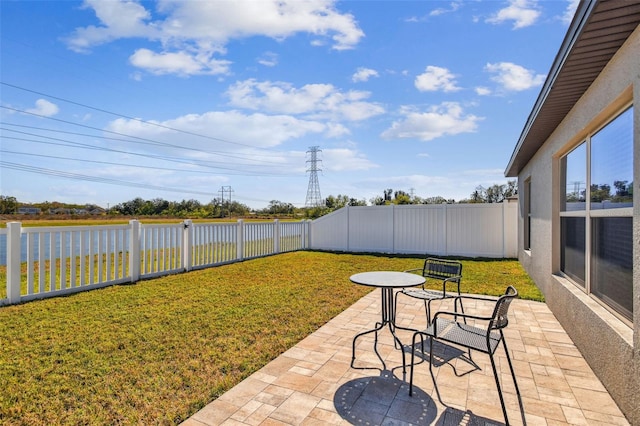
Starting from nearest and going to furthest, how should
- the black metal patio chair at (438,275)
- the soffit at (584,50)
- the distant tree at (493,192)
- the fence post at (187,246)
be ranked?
the soffit at (584,50) < the black metal patio chair at (438,275) < the fence post at (187,246) < the distant tree at (493,192)

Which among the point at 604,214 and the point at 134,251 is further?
the point at 134,251

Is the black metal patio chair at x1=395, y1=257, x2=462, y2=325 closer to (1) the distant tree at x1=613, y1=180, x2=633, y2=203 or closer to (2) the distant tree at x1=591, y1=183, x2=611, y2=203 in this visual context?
(2) the distant tree at x1=591, y1=183, x2=611, y2=203

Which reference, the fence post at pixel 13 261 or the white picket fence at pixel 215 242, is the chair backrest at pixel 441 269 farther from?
the fence post at pixel 13 261

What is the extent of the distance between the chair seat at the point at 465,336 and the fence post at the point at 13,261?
20.3 ft

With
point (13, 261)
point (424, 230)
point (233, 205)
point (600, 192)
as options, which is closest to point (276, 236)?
point (424, 230)

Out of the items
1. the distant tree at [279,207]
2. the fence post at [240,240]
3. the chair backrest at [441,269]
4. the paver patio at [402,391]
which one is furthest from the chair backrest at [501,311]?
the distant tree at [279,207]

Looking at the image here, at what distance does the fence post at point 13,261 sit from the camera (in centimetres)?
A: 492

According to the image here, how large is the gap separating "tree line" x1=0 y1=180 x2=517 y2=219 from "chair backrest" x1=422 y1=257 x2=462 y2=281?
7710 millimetres

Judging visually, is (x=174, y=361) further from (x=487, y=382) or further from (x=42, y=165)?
(x=42, y=165)

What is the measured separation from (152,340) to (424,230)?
9433 millimetres

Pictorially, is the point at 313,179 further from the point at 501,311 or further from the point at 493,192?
the point at 501,311

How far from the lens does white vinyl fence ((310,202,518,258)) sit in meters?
10.1

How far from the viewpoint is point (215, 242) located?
868cm

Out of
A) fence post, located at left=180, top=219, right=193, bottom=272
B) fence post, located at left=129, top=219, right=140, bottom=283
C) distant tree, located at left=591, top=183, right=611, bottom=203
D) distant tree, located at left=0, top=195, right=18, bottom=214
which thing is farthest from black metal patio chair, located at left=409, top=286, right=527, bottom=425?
distant tree, located at left=0, top=195, right=18, bottom=214
